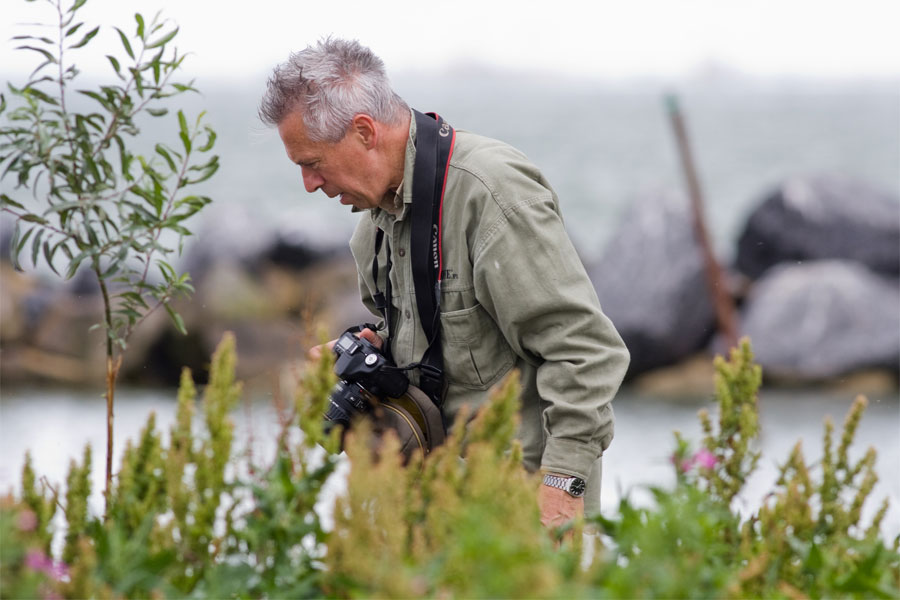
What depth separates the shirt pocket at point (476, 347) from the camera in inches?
121

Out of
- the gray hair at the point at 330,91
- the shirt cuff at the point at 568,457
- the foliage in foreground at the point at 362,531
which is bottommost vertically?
the foliage in foreground at the point at 362,531

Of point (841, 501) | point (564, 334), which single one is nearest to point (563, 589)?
point (841, 501)

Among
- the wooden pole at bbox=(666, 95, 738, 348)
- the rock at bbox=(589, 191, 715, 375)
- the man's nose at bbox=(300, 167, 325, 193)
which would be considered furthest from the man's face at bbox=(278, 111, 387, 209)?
the rock at bbox=(589, 191, 715, 375)

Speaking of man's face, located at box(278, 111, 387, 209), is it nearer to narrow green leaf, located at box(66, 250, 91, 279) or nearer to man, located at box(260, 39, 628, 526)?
man, located at box(260, 39, 628, 526)

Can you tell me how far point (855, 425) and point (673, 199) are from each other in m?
13.5

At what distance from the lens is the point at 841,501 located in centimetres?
251

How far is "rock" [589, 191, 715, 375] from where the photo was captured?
1428 centimetres

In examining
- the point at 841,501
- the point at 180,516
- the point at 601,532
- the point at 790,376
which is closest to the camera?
the point at 180,516

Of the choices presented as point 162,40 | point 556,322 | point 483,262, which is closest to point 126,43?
point 162,40

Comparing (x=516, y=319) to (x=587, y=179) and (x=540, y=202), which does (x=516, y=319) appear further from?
(x=587, y=179)

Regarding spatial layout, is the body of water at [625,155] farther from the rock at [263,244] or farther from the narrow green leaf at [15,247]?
the narrow green leaf at [15,247]

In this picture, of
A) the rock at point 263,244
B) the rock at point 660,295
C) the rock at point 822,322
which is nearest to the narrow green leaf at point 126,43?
the rock at point 660,295

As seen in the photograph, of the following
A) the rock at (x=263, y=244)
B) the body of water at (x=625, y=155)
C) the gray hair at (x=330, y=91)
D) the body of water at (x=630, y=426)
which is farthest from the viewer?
the body of water at (x=625, y=155)

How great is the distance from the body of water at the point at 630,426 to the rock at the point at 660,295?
2.49 feet
